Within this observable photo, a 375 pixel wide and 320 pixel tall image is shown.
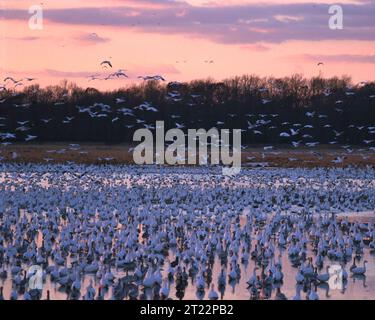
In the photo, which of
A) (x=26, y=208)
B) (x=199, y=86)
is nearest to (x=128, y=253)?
(x=26, y=208)

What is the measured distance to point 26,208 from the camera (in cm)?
2077

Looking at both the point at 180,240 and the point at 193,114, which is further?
the point at 193,114
